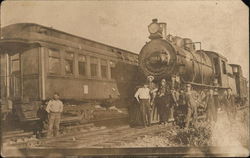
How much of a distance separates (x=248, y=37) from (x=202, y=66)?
118cm

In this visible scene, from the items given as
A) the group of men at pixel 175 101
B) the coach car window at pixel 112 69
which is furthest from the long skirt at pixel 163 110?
the coach car window at pixel 112 69

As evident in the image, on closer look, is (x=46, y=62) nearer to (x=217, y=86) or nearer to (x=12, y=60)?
(x=12, y=60)

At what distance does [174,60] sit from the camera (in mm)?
5977

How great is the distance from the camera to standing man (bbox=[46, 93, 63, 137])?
575 cm

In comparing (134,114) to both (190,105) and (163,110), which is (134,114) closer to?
(163,110)

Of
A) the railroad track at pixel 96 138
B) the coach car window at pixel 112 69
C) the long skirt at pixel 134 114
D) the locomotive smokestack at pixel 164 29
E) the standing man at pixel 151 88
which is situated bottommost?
the railroad track at pixel 96 138

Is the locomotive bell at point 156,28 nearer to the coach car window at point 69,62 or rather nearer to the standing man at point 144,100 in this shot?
the standing man at point 144,100

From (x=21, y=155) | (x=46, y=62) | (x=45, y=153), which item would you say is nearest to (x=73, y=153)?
(x=45, y=153)

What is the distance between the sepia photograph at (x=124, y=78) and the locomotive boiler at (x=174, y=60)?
0.02 meters

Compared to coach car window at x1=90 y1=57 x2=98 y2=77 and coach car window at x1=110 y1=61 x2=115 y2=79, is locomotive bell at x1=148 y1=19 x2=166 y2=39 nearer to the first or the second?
coach car window at x1=110 y1=61 x2=115 y2=79

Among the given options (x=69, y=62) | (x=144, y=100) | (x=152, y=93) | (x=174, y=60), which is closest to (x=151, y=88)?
(x=152, y=93)

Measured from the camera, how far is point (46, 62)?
18.9ft

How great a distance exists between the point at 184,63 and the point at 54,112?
2.12 m

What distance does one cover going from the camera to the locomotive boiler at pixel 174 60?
5.86 m
